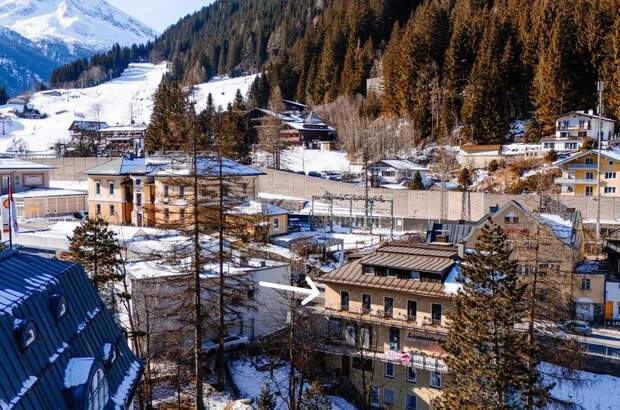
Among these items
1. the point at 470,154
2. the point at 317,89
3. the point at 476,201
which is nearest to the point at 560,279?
the point at 476,201

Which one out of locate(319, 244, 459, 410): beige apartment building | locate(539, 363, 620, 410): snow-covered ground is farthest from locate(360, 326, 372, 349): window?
locate(539, 363, 620, 410): snow-covered ground

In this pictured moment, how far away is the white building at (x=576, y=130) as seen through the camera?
2040 inches

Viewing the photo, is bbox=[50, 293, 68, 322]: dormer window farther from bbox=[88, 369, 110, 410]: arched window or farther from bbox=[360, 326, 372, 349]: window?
bbox=[360, 326, 372, 349]: window

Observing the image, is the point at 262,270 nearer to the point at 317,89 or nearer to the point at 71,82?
the point at 317,89

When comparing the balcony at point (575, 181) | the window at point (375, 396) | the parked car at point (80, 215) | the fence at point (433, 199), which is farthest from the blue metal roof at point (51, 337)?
the balcony at point (575, 181)

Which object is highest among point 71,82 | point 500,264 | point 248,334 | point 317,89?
point 71,82

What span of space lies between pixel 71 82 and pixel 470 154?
135011mm

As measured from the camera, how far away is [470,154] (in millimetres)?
56219

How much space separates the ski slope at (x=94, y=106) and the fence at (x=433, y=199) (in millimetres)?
43847

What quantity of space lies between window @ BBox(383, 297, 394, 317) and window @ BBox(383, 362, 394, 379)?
198 cm

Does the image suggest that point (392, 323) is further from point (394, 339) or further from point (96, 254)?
point (96, 254)

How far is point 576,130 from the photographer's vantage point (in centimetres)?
5231

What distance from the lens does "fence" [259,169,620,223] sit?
42.2 metres

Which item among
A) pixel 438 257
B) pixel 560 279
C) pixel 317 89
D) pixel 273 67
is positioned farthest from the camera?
pixel 273 67
